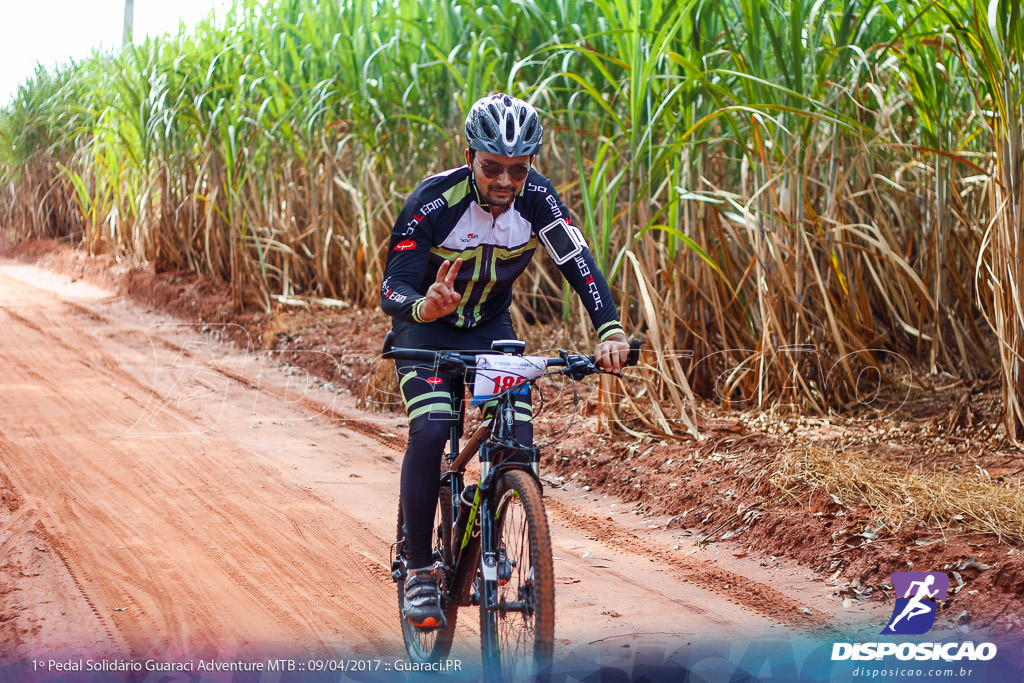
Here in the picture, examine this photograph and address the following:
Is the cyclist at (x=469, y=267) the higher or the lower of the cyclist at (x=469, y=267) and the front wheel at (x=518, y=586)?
the higher

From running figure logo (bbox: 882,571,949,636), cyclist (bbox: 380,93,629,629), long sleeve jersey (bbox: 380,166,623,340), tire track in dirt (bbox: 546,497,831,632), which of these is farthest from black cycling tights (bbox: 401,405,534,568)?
running figure logo (bbox: 882,571,949,636)

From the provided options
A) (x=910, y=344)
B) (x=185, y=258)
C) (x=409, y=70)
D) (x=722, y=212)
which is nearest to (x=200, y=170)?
(x=185, y=258)

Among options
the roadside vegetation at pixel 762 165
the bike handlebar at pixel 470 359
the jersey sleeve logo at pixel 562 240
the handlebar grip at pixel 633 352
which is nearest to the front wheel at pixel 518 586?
the bike handlebar at pixel 470 359

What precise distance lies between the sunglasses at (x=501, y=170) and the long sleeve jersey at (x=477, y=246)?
140 mm

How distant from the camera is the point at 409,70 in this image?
831 centimetres

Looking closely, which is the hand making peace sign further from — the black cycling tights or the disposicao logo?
the disposicao logo

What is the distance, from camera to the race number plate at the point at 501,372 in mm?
2885

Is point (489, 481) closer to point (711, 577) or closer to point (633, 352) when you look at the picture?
point (633, 352)

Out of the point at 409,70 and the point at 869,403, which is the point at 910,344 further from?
the point at 409,70

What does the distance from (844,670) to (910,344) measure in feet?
11.6

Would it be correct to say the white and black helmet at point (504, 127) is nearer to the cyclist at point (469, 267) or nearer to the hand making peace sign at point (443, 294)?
the cyclist at point (469, 267)

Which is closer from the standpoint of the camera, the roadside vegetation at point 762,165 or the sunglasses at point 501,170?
the sunglasses at point 501,170

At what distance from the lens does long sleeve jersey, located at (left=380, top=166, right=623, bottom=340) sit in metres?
3.21

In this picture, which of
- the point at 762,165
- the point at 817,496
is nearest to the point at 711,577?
the point at 817,496
